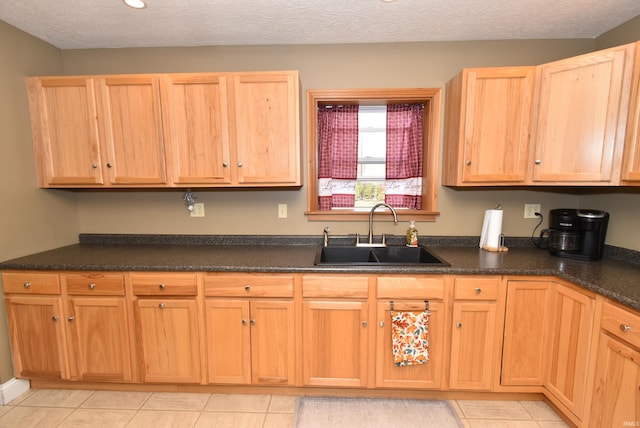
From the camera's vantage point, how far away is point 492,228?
2.11 meters

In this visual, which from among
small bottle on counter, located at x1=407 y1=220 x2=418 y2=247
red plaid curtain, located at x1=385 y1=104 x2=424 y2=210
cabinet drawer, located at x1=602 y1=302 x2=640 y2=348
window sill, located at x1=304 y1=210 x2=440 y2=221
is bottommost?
cabinet drawer, located at x1=602 y1=302 x2=640 y2=348

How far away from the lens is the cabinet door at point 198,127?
1.94 metres

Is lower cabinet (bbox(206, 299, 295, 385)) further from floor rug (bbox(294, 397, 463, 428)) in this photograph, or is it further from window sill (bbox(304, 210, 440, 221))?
window sill (bbox(304, 210, 440, 221))

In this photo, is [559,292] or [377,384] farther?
[377,384]

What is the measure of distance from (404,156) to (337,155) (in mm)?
570

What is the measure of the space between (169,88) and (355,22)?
1339mm

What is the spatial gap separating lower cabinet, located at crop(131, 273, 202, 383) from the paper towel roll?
82.7 inches

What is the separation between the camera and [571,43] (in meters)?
2.11

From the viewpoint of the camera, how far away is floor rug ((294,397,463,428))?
1684 millimetres

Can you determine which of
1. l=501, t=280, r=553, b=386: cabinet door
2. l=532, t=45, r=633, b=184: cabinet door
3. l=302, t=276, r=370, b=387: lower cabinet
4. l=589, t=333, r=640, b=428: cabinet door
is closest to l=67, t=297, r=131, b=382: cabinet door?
l=302, t=276, r=370, b=387: lower cabinet

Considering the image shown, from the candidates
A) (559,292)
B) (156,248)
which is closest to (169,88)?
(156,248)

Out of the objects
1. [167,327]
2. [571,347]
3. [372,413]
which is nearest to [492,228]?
[571,347]

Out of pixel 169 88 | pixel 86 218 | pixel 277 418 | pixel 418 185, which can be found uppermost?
pixel 169 88

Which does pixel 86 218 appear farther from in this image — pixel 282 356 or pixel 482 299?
pixel 482 299
